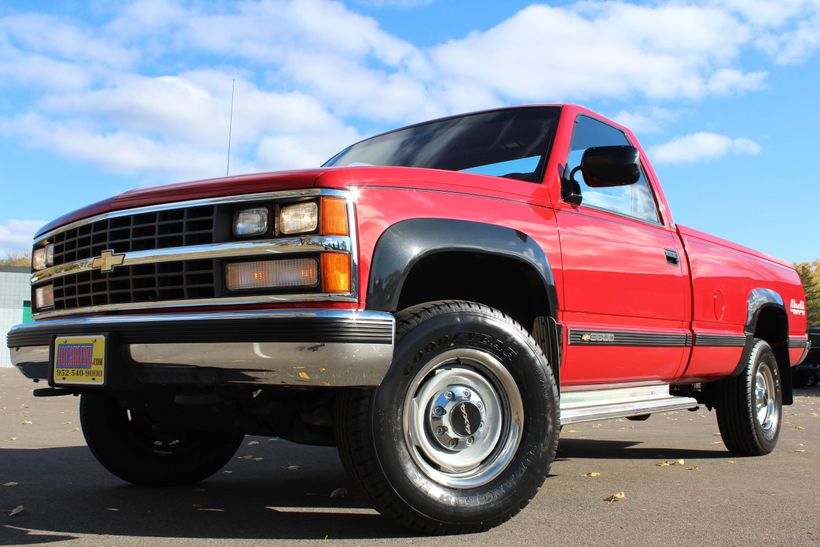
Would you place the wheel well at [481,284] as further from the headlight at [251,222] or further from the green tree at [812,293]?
the green tree at [812,293]

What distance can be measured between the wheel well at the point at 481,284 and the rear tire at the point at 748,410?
8.91 feet

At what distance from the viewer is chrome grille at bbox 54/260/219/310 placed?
3.13 meters

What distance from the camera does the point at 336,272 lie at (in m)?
2.94

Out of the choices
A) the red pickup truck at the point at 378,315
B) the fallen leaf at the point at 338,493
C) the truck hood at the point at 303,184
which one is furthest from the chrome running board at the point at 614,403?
the fallen leaf at the point at 338,493

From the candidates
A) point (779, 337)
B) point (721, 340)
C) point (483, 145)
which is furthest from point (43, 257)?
point (779, 337)

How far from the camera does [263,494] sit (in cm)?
430

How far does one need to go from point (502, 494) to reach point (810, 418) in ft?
25.8

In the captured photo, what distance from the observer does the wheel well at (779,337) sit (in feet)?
21.4

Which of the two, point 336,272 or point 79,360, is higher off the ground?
point 336,272

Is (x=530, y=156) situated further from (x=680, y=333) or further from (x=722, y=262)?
(x=722, y=262)

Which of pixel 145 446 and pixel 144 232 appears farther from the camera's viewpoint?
pixel 145 446

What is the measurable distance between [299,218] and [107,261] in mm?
927

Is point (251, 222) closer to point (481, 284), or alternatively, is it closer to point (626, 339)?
point (481, 284)

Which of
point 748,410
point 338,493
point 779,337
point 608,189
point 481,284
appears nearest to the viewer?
point 481,284
